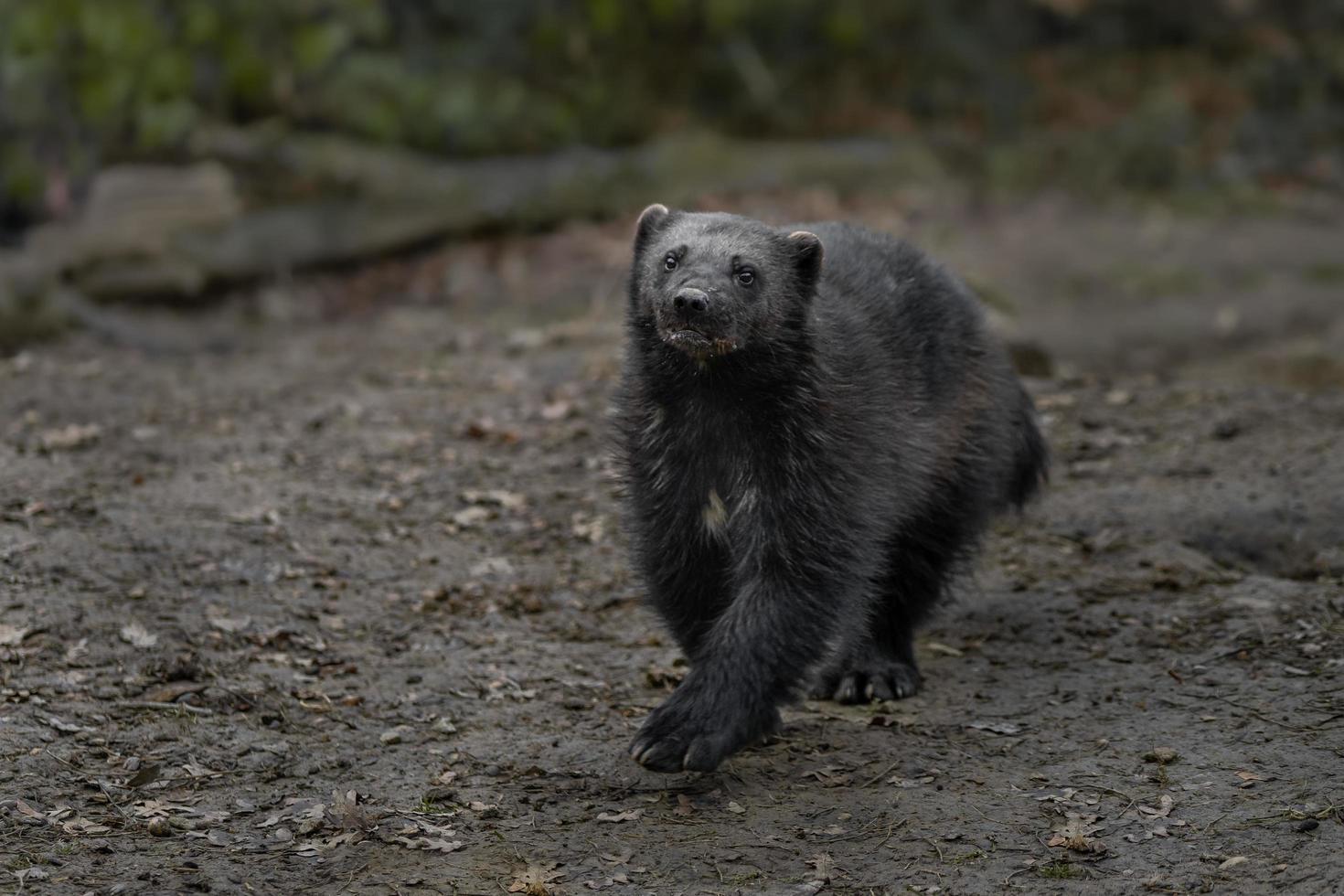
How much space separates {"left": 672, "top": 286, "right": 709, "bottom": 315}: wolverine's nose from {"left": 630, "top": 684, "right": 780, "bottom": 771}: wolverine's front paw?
49.0 inches

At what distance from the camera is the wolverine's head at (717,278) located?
479cm

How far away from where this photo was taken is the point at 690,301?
4719mm

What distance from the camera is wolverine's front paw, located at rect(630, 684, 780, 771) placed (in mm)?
4727

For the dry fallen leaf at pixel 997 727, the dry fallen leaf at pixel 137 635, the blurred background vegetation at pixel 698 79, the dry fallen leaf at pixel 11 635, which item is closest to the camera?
the dry fallen leaf at pixel 997 727

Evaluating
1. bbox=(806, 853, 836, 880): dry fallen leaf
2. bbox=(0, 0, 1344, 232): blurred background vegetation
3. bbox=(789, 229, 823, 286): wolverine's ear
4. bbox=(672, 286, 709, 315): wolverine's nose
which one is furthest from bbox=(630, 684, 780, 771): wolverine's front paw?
bbox=(0, 0, 1344, 232): blurred background vegetation

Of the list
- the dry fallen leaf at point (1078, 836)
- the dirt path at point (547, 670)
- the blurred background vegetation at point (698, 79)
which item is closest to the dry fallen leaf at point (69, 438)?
the dirt path at point (547, 670)

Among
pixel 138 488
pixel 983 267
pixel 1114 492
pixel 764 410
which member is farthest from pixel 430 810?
pixel 983 267

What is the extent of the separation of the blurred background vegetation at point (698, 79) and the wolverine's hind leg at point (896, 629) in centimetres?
814

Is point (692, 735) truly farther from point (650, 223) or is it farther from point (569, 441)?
point (569, 441)

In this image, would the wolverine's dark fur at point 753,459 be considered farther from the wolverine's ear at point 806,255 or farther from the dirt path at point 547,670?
the dirt path at point 547,670

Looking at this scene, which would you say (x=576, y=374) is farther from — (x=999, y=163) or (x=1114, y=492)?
(x=999, y=163)

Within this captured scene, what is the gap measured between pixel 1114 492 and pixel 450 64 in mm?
8203

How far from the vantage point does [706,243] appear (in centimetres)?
504

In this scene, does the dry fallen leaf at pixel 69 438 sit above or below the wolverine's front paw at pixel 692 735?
below
